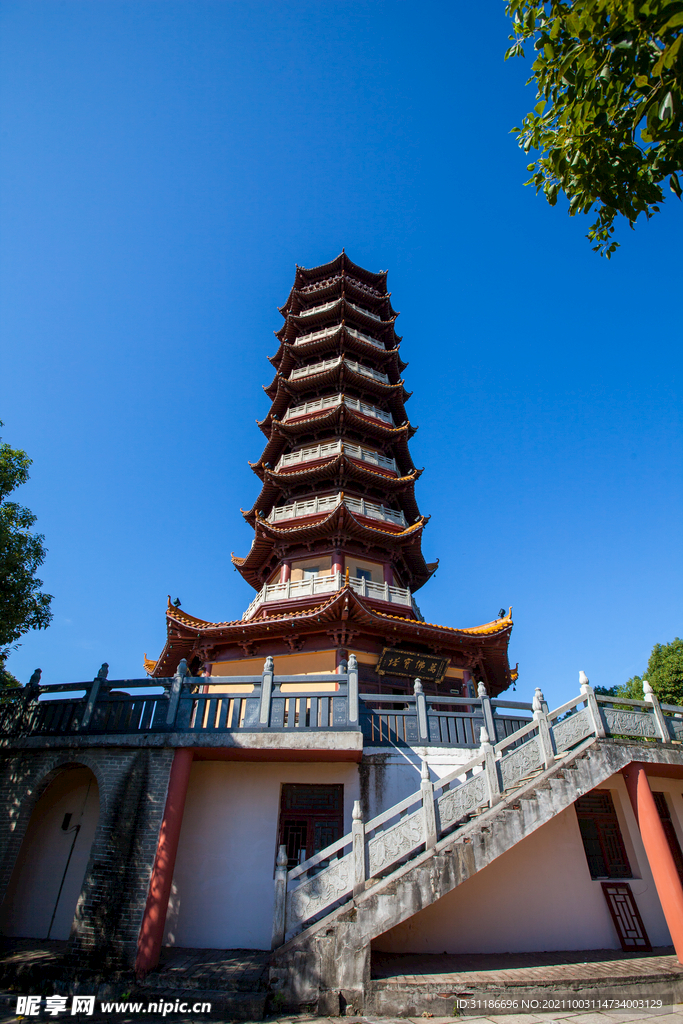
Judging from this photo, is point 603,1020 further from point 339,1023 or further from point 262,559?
point 262,559

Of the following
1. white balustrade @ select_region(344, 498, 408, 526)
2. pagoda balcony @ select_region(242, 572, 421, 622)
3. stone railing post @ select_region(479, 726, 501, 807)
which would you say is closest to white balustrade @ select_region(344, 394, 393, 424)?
white balustrade @ select_region(344, 498, 408, 526)

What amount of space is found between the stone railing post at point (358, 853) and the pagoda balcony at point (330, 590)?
30.7 feet

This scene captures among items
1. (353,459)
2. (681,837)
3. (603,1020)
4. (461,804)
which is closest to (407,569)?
(353,459)

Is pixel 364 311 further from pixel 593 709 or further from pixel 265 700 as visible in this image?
pixel 593 709

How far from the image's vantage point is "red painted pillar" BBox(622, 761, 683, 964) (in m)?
7.41

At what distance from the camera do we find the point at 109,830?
804 cm

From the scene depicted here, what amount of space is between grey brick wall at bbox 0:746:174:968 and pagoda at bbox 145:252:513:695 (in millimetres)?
6542

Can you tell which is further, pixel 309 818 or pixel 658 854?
pixel 309 818

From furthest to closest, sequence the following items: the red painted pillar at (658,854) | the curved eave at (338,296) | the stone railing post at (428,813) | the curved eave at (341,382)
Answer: the curved eave at (338,296), the curved eave at (341,382), the red painted pillar at (658,854), the stone railing post at (428,813)

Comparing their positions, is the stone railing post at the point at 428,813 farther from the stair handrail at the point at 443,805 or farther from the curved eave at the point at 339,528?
the curved eave at the point at 339,528

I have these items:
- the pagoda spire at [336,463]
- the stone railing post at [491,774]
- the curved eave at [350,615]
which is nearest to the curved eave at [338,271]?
the pagoda spire at [336,463]

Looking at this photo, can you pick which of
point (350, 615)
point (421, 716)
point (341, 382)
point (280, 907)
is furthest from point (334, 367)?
point (280, 907)

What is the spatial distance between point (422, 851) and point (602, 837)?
4.90 m

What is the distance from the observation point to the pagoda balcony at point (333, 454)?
20.3m
